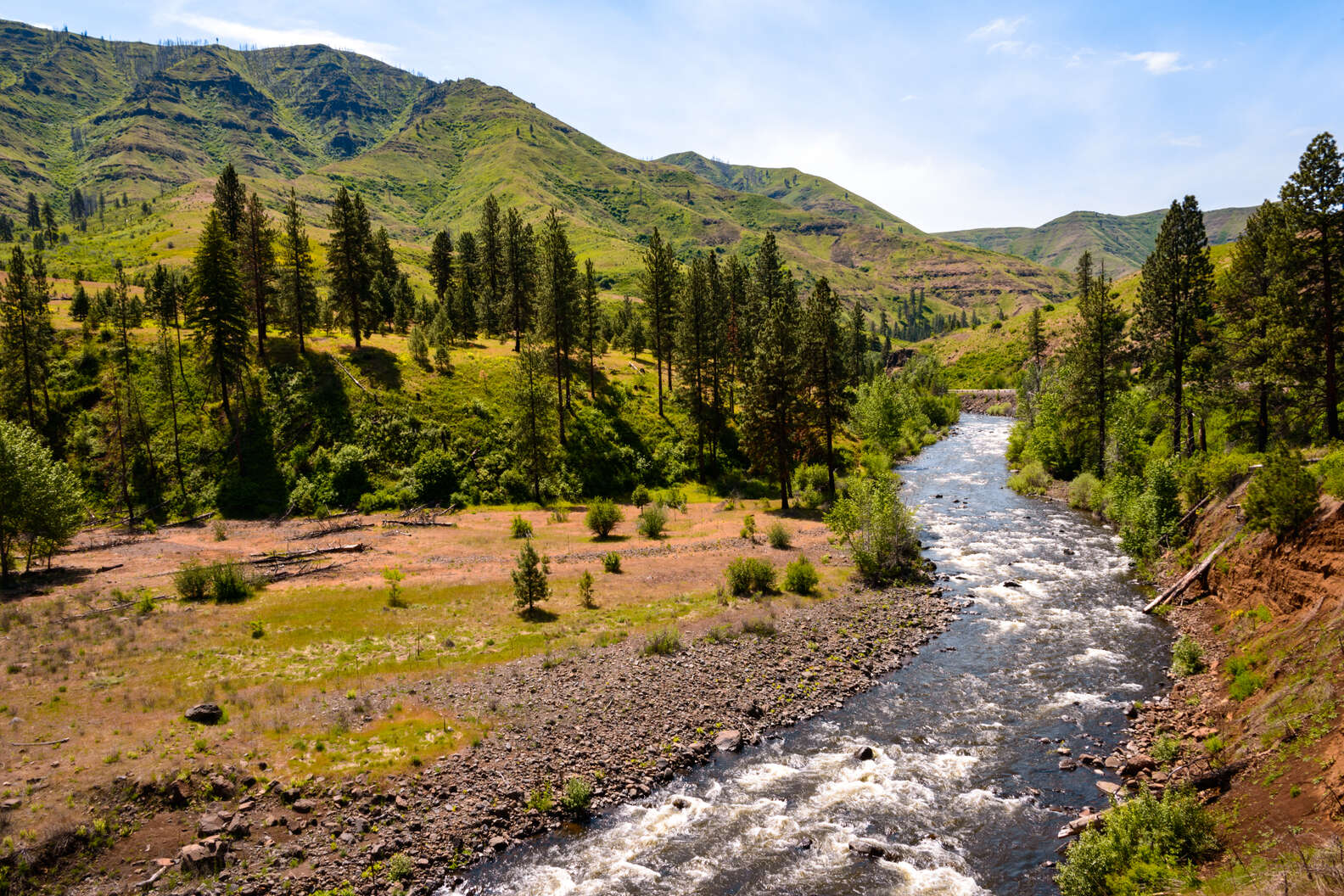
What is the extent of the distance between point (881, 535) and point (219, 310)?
62.6 metres

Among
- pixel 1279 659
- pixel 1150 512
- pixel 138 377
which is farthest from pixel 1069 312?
pixel 138 377

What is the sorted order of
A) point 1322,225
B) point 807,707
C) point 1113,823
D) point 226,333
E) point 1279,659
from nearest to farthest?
point 1113,823
point 1279,659
point 807,707
point 1322,225
point 226,333

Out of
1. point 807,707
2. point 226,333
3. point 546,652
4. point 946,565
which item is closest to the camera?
point 807,707

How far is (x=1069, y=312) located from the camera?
149375 mm

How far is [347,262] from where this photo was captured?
70062mm

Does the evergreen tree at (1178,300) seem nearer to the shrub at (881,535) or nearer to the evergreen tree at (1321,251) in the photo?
the evergreen tree at (1321,251)

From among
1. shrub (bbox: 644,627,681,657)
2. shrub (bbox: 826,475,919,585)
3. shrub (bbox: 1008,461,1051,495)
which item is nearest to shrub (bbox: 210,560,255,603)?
shrub (bbox: 644,627,681,657)

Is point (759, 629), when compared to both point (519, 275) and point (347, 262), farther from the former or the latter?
point (347, 262)

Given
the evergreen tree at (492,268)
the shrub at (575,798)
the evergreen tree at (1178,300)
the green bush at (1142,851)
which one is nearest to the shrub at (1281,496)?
the green bush at (1142,851)

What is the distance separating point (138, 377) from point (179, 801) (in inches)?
2444

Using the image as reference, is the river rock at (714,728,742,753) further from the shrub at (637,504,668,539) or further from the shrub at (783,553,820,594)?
the shrub at (637,504,668,539)

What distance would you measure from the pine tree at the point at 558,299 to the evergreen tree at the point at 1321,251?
186 feet

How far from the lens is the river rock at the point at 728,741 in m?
22.0

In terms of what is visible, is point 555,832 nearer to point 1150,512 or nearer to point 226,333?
point 1150,512
